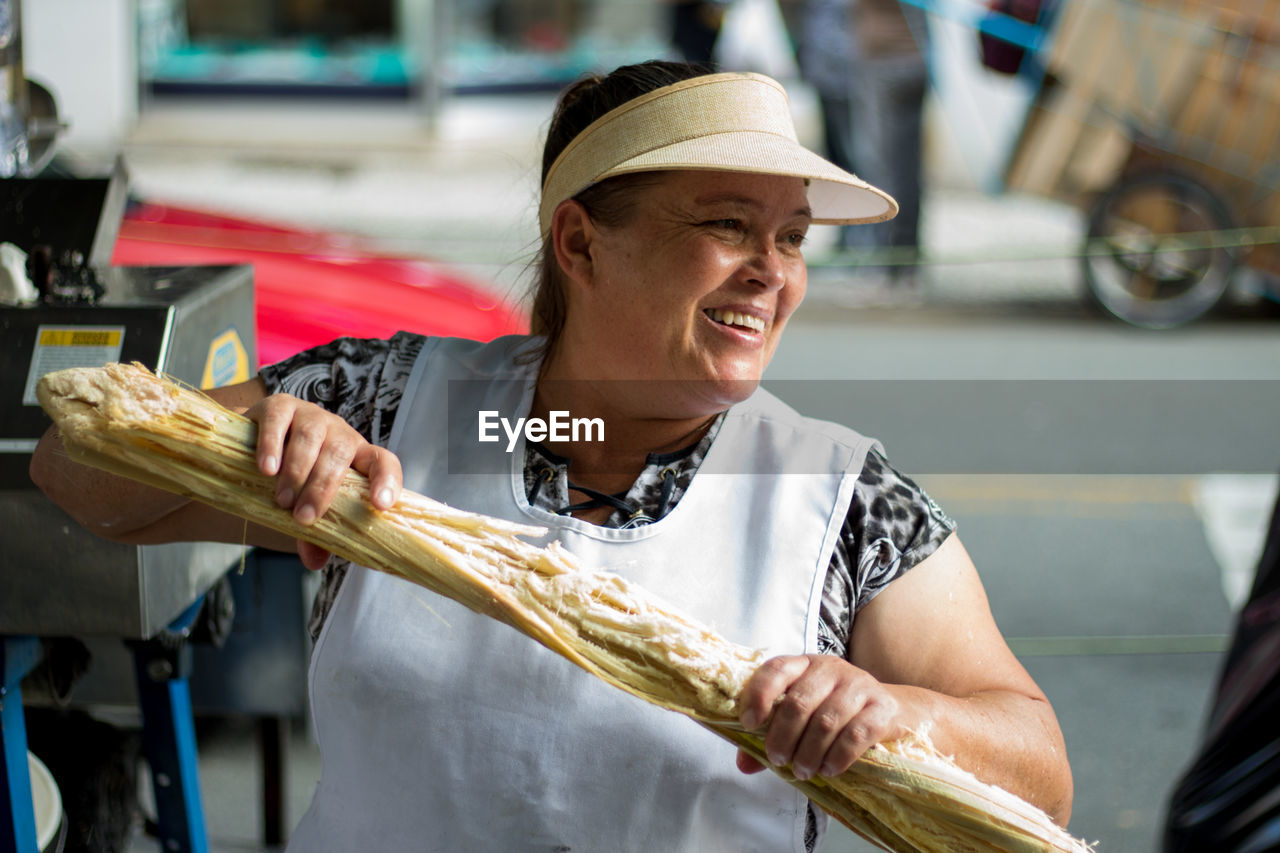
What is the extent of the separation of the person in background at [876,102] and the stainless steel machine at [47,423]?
642 cm

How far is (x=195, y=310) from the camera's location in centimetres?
210

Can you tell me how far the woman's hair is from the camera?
1697 mm

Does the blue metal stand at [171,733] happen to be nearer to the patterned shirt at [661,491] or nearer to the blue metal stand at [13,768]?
the blue metal stand at [13,768]

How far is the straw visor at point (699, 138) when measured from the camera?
1576 mm

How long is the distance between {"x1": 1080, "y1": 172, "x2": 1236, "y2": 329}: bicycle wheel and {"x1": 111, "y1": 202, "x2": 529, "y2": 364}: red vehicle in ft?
15.5

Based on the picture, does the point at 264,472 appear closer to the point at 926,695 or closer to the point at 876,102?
the point at 926,695

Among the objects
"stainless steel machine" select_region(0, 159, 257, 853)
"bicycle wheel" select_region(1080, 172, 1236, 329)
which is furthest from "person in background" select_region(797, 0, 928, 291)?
"stainless steel machine" select_region(0, 159, 257, 853)

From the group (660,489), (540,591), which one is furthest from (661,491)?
(540,591)

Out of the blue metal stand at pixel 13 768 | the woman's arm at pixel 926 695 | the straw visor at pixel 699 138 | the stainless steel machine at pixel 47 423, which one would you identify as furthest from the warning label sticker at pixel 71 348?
the woman's arm at pixel 926 695

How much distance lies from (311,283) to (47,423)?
191 centimetres

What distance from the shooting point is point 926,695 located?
55.3 inches

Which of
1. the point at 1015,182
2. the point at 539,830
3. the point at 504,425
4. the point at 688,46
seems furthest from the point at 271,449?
the point at 688,46

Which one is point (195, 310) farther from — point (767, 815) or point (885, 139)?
point (885, 139)

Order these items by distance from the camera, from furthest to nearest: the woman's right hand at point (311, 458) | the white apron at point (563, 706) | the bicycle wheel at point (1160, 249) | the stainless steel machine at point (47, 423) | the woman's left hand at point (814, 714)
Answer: the bicycle wheel at point (1160, 249) < the stainless steel machine at point (47, 423) < the white apron at point (563, 706) < the woman's right hand at point (311, 458) < the woman's left hand at point (814, 714)
